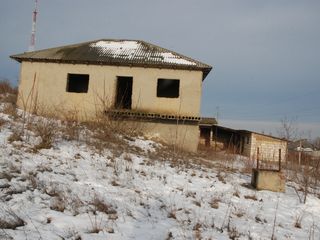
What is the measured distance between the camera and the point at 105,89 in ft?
58.0

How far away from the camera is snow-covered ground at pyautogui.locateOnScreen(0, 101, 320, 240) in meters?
5.04

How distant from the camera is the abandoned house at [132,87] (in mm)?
17222

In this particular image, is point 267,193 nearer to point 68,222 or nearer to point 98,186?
point 98,186

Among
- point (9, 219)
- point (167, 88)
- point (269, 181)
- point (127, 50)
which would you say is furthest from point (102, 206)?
point (167, 88)

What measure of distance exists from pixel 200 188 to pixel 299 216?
2326mm

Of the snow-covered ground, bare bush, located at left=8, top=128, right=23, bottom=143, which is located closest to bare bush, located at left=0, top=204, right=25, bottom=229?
the snow-covered ground

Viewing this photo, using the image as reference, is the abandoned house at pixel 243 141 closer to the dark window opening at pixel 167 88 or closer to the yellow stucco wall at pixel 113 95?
the dark window opening at pixel 167 88

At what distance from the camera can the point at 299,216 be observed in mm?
6945

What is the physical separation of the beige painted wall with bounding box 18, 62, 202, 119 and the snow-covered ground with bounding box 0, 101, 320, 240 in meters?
7.31

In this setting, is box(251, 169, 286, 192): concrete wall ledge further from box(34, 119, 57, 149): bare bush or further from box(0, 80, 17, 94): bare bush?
box(0, 80, 17, 94): bare bush

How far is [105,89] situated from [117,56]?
6.26 ft

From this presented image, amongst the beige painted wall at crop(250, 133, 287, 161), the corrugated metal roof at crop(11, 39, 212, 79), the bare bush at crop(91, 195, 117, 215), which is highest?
the corrugated metal roof at crop(11, 39, 212, 79)

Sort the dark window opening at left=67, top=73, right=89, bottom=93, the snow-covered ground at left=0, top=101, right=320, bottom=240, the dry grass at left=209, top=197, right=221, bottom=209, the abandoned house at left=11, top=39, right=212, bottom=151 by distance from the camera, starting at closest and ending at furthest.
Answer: the snow-covered ground at left=0, top=101, right=320, bottom=240 → the dry grass at left=209, top=197, right=221, bottom=209 → the abandoned house at left=11, top=39, right=212, bottom=151 → the dark window opening at left=67, top=73, right=89, bottom=93

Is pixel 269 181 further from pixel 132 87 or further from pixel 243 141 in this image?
pixel 243 141
